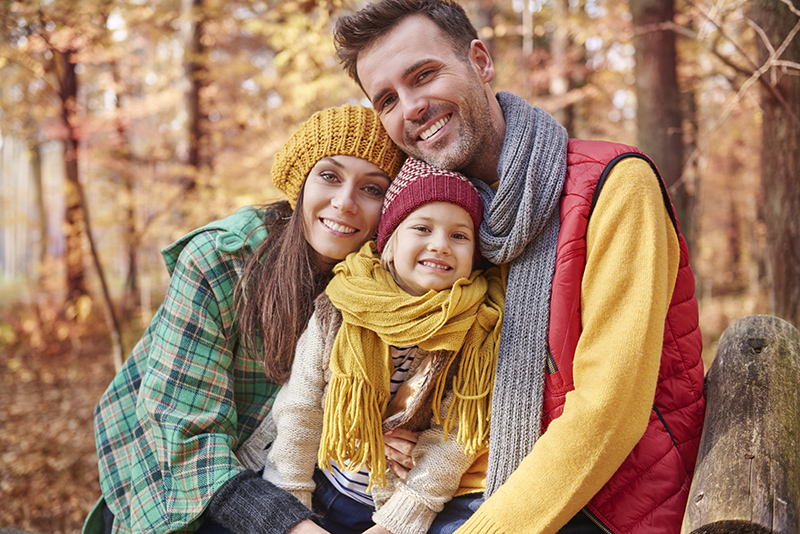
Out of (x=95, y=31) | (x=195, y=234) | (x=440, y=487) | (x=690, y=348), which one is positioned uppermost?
(x=95, y=31)

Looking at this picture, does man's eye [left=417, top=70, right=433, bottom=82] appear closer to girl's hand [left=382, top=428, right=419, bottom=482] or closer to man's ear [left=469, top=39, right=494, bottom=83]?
man's ear [left=469, top=39, right=494, bottom=83]

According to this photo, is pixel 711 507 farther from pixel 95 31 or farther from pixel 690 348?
pixel 95 31

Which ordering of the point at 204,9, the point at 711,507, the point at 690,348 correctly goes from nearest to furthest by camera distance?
the point at 711,507
the point at 690,348
the point at 204,9

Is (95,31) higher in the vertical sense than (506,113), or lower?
higher

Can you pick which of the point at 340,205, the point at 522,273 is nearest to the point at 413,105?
the point at 340,205

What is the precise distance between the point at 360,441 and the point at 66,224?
26.1 ft

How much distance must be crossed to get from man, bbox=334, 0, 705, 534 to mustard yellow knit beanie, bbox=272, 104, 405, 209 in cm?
25

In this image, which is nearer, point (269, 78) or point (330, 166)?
point (330, 166)

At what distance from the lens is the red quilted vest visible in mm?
1612

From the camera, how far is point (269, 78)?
282 inches

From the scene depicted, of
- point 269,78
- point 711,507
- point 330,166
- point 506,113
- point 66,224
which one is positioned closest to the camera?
point 711,507

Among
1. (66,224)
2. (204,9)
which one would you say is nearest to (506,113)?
(204,9)

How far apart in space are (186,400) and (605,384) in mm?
1532

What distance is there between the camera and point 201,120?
7.97 m
